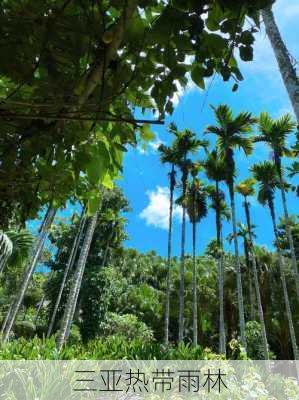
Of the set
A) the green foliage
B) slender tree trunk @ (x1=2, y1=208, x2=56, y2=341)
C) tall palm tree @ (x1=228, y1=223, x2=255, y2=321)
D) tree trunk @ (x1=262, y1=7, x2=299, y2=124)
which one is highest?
tall palm tree @ (x1=228, y1=223, x2=255, y2=321)

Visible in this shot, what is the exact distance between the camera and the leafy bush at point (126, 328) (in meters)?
22.7

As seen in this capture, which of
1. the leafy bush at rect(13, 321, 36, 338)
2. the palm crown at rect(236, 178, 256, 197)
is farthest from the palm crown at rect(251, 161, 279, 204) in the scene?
the leafy bush at rect(13, 321, 36, 338)

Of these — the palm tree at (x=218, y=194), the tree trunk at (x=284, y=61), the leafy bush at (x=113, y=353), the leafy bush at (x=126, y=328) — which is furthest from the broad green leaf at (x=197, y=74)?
the leafy bush at (x=126, y=328)

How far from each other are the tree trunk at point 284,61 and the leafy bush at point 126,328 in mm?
19793

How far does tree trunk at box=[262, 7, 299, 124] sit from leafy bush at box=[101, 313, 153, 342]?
19.8 meters

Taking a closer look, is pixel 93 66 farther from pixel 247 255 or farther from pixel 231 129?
pixel 247 255

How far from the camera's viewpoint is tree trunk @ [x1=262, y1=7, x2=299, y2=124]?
439 centimetres

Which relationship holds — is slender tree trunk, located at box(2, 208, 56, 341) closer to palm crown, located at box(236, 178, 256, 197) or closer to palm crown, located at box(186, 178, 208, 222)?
palm crown, located at box(186, 178, 208, 222)

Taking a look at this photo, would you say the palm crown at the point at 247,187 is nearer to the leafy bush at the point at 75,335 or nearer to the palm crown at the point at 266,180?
the palm crown at the point at 266,180

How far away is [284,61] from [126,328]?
804 inches

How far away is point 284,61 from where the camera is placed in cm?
469

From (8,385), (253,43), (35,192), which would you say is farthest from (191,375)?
(253,43)

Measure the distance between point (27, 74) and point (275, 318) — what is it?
2683 cm

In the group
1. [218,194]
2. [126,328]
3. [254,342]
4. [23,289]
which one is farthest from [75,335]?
[218,194]
